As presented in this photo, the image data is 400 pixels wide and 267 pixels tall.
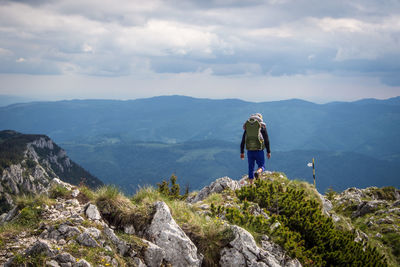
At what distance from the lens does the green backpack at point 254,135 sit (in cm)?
1592

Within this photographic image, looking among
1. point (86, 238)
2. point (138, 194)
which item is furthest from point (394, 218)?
point (86, 238)

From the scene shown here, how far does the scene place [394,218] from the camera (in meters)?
18.9

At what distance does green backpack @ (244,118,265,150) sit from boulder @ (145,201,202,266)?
8145mm

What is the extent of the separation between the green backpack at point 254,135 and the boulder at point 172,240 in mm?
8145

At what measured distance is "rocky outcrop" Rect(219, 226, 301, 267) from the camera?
886 cm

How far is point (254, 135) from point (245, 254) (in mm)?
7982

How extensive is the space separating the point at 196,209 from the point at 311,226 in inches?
176

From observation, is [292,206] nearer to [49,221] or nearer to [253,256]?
[253,256]

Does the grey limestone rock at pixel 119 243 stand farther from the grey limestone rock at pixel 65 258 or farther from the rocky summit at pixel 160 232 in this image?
the grey limestone rock at pixel 65 258

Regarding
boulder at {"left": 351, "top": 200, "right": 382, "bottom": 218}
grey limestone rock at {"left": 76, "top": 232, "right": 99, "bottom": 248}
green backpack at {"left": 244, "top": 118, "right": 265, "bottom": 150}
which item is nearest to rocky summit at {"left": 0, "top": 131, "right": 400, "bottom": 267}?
grey limestone rock at {"left": 76, "top": 232, "right": 99, "bottom": 248}

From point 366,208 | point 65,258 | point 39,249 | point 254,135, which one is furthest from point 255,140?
point 39,249

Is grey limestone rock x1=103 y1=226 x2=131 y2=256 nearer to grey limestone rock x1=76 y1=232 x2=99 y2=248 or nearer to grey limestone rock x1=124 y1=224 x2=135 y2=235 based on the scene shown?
grey limestone rock x1=76 y1=232 x2=99 y2=248

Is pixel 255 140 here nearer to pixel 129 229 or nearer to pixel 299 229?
pixel 299 229

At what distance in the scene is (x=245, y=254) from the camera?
897 cm
